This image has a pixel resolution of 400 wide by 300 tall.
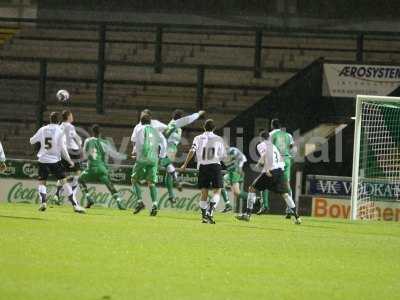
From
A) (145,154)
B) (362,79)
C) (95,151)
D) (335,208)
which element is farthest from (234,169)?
(362,79)

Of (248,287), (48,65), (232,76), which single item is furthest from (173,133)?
(248,287)

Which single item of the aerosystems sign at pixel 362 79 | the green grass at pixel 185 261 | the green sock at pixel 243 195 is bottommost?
the green grass at pixel 185 261

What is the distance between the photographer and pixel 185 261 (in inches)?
460

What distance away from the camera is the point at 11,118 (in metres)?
31.3

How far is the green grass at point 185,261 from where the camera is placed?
9.37 meters

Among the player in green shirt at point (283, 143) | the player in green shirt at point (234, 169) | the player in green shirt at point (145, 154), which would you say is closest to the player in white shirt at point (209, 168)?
the player in green shirt at point (145, 154)

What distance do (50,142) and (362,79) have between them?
37.3 feet

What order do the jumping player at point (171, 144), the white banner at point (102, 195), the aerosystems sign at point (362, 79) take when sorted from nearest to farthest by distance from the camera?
the jumping player at point (171, 144) → the white banner at point (102, 195) → the aerosystems sign at point (362, 79)

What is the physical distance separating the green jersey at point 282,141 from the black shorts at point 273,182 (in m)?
2.64

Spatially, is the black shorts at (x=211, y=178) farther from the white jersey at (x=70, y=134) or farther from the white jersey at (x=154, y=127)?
the white jersey at (x=70, y=134)

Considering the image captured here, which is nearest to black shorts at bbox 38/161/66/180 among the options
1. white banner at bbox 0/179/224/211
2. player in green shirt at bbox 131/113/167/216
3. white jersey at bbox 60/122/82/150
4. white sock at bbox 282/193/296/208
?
player in green shirt at bbox 131/113/167/216

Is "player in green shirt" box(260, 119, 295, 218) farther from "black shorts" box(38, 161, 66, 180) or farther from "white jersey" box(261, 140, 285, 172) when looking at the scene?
"black shorts" box(38, 161, 66, 180)

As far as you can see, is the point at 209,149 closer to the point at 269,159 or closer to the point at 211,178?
the point at 211,178

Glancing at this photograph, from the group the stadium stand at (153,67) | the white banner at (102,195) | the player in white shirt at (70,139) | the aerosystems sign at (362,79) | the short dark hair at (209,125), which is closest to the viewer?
the short dark hair at (209,125)
